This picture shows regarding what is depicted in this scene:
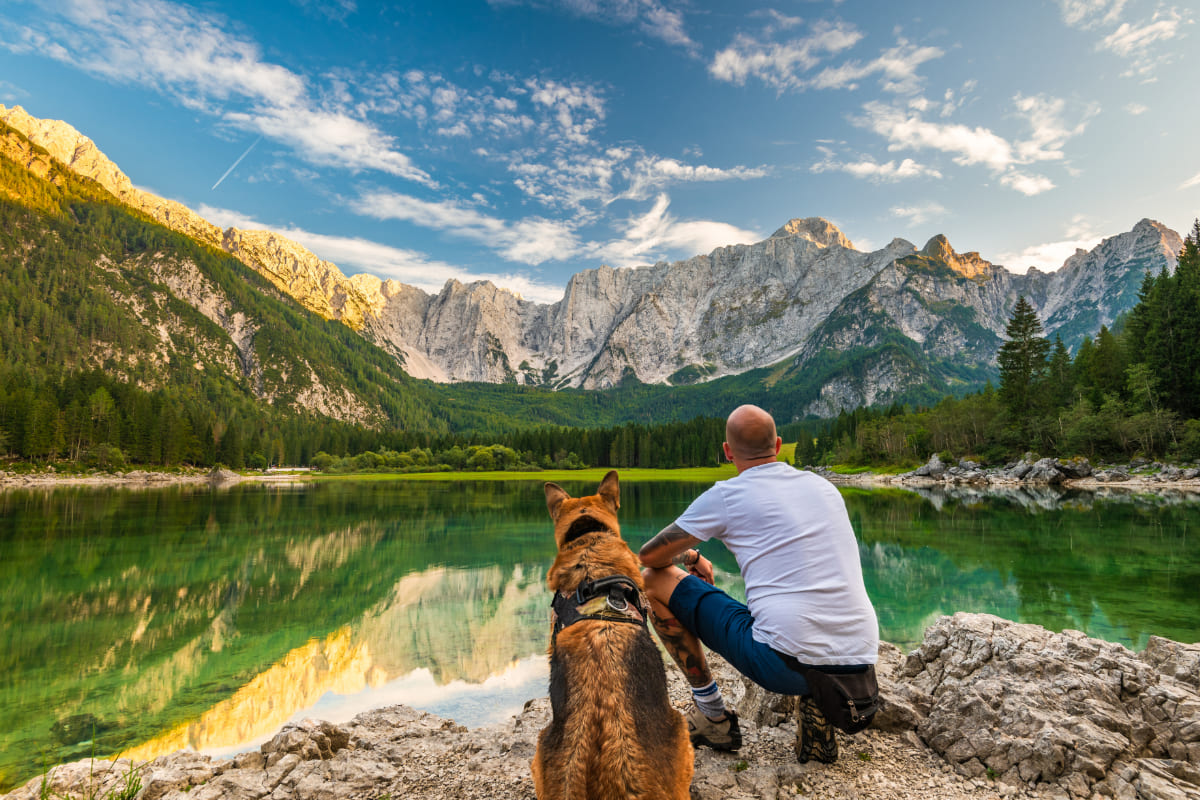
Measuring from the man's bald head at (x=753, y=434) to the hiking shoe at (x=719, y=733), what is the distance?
229 centimetres

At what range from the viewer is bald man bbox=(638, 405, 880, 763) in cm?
341

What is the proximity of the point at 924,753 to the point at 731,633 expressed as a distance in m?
2.30

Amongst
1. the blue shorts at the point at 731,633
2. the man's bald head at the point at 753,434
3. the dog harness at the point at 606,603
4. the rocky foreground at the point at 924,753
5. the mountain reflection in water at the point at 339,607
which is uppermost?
the man's bald head at the point at 753,434

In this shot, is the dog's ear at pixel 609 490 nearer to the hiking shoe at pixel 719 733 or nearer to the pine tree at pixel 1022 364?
the hiking shoe at pixel 719 733

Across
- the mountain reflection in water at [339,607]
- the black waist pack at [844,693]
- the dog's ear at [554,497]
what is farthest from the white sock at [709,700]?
the mountain reflection in water at [339,607]

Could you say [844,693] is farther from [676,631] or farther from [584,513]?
[584,513]

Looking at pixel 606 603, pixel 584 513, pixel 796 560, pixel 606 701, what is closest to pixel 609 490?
pixel 584 513

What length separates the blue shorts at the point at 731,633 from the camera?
11.5ft

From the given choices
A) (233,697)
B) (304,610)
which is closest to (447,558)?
(304,610)

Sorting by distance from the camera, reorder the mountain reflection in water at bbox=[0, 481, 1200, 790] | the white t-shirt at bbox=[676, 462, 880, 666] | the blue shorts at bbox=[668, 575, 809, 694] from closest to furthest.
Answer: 1. the white t-shirt at bbox=[676, 462, 880, 666]
2. the blue shorts at bbox=[668, 575, 809, 694]
3. the mountain reflection in water at bbox=[0, 481, 1200, 790]

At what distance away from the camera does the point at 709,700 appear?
436 cm

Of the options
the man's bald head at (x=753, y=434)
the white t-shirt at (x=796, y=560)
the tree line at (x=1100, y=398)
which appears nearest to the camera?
the white t-shirt at (x=796, y=560)

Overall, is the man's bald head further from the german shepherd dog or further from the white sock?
the white sock

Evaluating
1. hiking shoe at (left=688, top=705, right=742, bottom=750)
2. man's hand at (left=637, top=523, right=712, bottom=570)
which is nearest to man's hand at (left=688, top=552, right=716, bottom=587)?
man's hand at (left=637, top=523, right=712, bottom=570)
